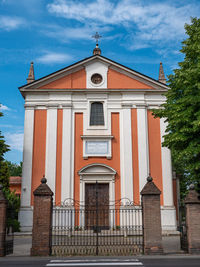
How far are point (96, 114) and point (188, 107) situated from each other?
8098 mm

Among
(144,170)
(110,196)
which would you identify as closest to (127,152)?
(144,170)

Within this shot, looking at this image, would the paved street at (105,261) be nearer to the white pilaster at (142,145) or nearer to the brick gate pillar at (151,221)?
the brick gate pillar at (151,221)

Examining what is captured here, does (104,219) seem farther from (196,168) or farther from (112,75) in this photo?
(112,75)

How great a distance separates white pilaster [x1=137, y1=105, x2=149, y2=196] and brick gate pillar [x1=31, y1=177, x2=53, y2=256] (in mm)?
8907

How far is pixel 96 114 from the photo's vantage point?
20516 mm

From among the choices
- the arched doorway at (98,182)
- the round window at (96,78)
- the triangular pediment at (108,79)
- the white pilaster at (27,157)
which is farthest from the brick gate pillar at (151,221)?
the round window at (96,78)

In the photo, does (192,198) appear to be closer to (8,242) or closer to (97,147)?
(8,242)

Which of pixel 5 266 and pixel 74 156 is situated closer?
pixel 5 266

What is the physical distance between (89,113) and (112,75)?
3116mm

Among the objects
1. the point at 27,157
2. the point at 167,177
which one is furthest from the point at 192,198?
the point at 27,157

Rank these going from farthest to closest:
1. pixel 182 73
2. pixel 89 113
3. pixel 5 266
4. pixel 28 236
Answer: pixel 89 113 → pixel 28 236 → pixel 182 73 → pixel 5 266

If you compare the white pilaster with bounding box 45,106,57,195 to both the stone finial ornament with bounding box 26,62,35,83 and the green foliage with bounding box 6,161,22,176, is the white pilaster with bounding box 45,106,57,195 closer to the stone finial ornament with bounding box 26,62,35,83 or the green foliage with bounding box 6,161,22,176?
the stone finial ornament with bounding box 26,62,35,83

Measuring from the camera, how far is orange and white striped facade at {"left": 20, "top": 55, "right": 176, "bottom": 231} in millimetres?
19125

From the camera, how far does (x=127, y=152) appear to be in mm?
19609
